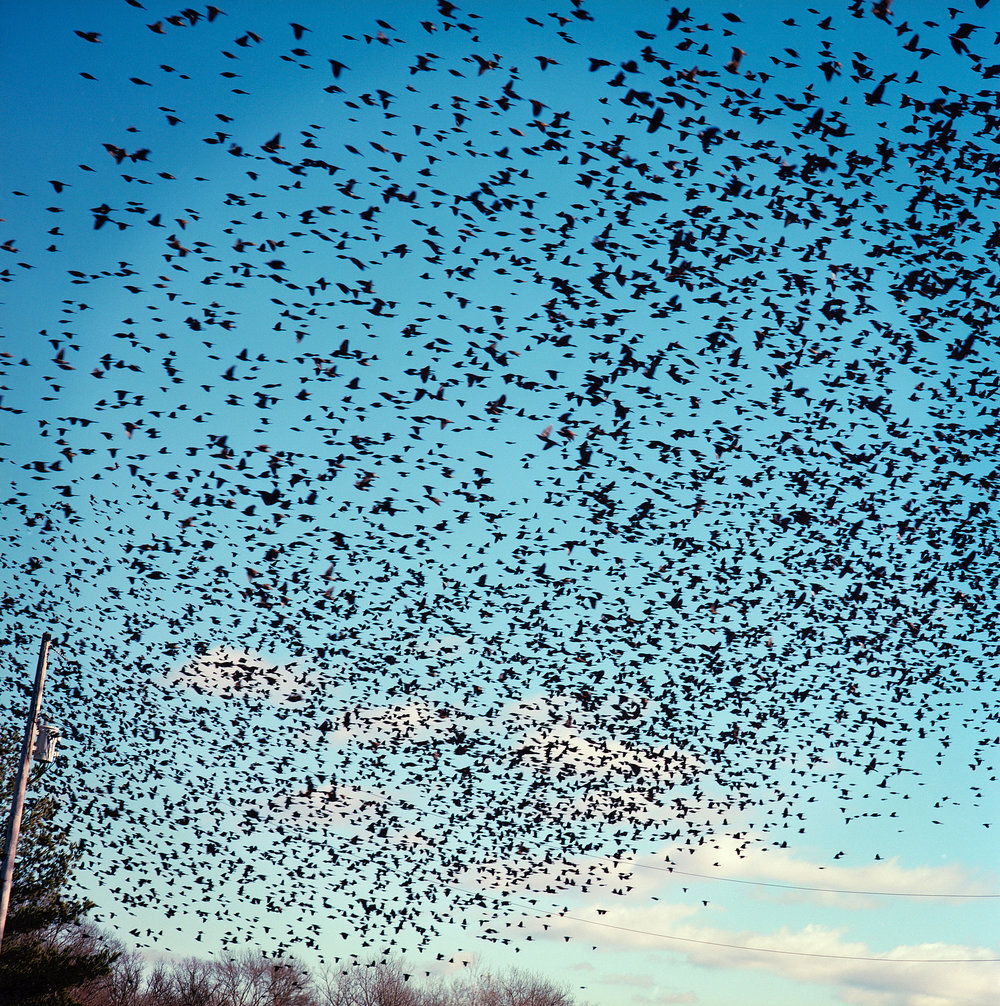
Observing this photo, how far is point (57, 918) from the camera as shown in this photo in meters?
33.3

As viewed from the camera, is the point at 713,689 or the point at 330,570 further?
the point at 713,689

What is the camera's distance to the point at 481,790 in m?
28.7

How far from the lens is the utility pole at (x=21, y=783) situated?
20.5 metres

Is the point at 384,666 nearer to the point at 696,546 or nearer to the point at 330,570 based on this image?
the point at 330,570

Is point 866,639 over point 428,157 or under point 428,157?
under

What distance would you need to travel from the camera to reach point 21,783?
2088cm

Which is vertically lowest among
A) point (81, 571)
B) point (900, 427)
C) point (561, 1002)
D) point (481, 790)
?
point (561, 1002)

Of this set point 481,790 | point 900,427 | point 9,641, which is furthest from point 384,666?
point 900,427

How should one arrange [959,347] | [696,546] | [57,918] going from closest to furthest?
[959,347] → [696,546] → [57,918]

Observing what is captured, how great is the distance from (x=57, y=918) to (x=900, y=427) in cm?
2763

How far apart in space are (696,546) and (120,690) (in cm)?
1448

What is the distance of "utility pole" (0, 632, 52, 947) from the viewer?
67.4ft

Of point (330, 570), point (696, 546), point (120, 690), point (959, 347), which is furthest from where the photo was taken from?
point (120, 690)

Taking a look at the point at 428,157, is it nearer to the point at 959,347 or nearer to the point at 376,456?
the point at 376,456
